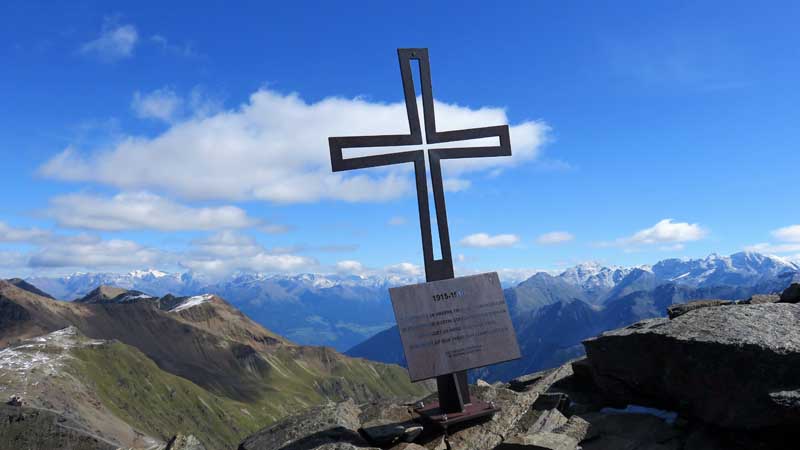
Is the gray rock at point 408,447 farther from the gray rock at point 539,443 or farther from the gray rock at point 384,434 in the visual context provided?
the gray rock at point 539,443

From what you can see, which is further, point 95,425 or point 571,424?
point 95,425

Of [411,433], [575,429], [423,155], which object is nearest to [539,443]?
[575,429]

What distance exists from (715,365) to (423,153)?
8.97 meters

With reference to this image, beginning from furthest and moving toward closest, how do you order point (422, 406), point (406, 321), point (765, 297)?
point (765, 297) → point (422, 406) → point (406, 321)

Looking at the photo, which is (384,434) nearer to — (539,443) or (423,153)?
(539,443)

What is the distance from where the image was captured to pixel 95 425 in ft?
515

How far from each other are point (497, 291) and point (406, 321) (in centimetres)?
270

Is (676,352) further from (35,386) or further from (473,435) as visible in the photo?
(35,386)

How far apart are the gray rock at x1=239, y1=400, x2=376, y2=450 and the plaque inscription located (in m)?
2.34

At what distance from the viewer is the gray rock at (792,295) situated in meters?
17.6

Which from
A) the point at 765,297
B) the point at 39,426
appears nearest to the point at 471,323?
the point at 765,297

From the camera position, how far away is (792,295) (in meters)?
17.9

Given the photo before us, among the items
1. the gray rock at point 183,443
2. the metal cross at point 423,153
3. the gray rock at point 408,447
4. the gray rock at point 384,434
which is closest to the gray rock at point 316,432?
the gray rock at point 384,434

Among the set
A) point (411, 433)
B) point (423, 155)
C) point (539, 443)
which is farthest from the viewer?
point (423, 155)
